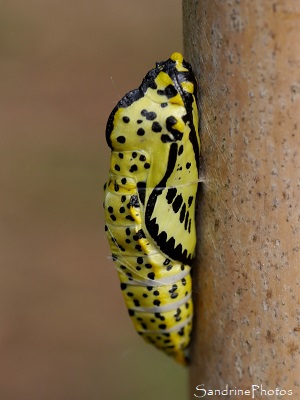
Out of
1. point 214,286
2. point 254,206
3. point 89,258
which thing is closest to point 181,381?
point 89,258

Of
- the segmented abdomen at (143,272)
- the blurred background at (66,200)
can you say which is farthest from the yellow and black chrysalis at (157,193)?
the blurred background at (66,200)

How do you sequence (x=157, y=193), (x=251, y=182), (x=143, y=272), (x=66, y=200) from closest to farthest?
(x=251, y=182), (x=157, y=193), (x=143, y=272), (x=66, y=200)

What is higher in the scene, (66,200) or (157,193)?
(157,193)

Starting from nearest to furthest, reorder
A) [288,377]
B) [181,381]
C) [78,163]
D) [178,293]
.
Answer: [288,377], [178,293], [181,381], [78,163]

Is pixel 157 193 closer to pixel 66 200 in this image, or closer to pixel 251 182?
pixel 251 182

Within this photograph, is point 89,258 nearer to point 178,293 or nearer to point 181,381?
point 181,381

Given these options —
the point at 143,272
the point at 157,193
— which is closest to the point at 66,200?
the point at 143,272
